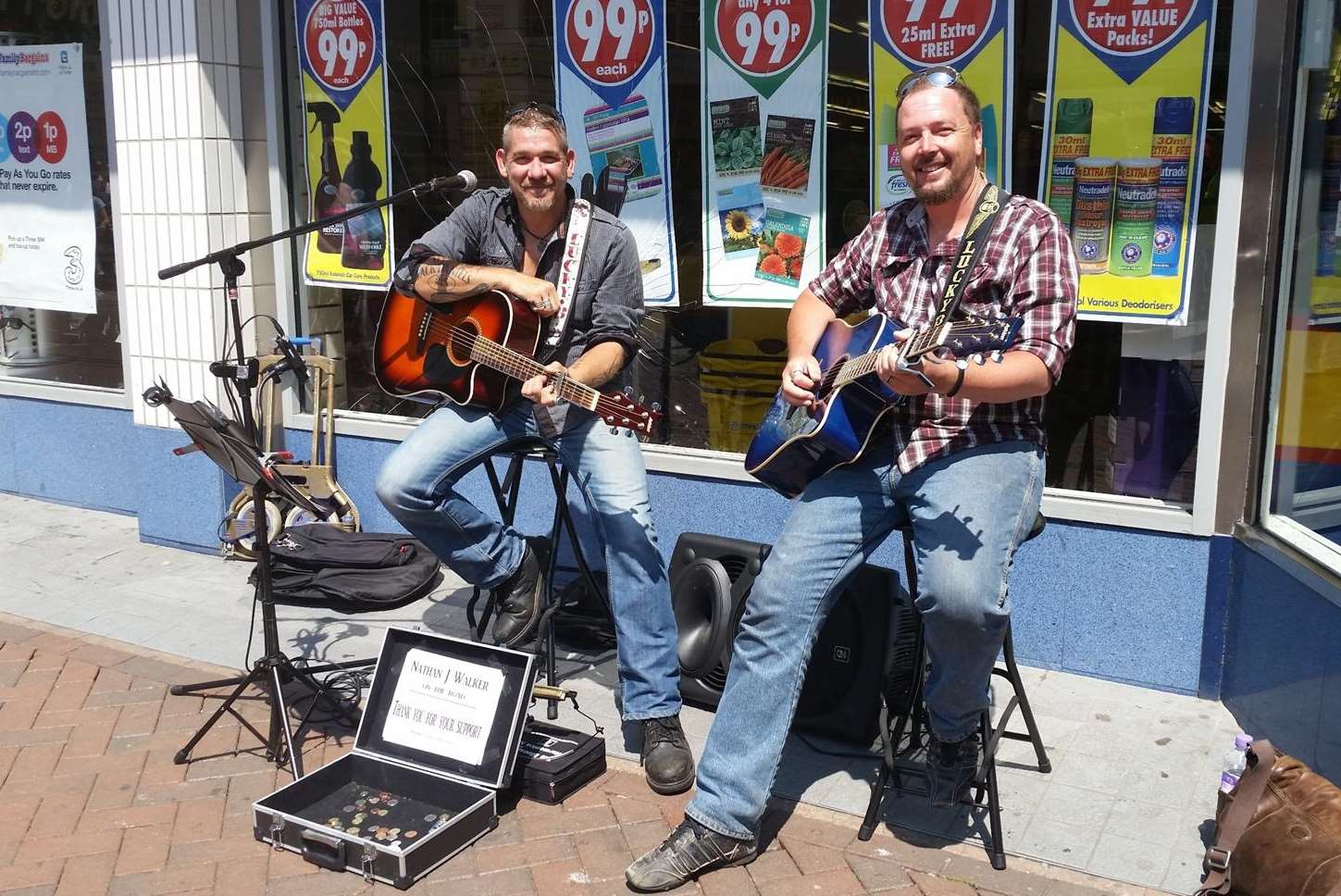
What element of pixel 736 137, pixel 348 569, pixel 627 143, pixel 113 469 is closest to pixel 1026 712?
pixel 736 137

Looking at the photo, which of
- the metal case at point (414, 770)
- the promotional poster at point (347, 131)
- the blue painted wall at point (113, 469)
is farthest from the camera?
the blue painted wall at point (113, 469)

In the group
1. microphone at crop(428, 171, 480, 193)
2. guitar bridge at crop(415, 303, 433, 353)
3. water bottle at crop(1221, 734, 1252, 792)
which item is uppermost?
microphone at crop(428, 171, 480, 193)

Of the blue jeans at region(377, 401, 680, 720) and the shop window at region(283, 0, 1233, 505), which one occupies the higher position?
the shop window at region(283, 0, 1233, 505)

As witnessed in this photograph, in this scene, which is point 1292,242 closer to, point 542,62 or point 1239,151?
point 1239,151

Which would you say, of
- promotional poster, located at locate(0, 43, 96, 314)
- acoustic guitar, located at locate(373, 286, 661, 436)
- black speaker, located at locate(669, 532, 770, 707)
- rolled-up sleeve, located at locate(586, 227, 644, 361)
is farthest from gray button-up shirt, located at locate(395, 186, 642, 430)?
promotional poster, located at locate(0, 43, 96, 314)

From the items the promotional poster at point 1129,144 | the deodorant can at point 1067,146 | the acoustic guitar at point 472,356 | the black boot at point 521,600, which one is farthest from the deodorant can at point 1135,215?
the black boot at point 521,600

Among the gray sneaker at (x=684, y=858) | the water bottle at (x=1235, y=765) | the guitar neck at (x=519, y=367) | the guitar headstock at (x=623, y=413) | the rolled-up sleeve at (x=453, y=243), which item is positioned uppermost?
the rolled-up sleeve at (x=453, y=243)

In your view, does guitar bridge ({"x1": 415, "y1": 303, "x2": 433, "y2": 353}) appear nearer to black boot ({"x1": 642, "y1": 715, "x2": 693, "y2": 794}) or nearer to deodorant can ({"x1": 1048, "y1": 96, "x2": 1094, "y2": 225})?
black boot ({"x1": 642, "y1": 715, "x2": 693, "y2": 794})

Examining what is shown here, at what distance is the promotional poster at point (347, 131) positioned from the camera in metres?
5.37

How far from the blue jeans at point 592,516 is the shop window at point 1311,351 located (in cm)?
184

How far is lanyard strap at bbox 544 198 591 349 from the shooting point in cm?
388

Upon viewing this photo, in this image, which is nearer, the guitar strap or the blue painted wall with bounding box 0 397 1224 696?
the guitar strap

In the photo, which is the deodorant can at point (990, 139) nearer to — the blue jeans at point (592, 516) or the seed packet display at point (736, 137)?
the seed packet display at point (736, 137)

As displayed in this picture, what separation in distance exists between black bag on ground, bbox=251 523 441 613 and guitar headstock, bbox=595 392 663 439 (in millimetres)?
1685
